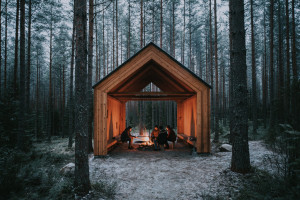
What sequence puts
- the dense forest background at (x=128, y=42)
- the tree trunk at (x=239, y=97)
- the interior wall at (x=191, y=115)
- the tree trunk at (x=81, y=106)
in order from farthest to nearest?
1. the interior wall at (x=191, y=115)
2. the dense forest background at (x=128, y=42)
3. the tree trunk at (x=239, y=97)
4. the tree trunk at (x=81, y=106)

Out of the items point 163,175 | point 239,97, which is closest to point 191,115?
point 239,97

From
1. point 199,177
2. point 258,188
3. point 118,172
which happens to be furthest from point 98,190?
point 258,188

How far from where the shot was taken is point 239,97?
15.5 ft

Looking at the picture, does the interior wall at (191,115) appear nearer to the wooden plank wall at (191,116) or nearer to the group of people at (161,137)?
the wooden plank wall at (191,116)

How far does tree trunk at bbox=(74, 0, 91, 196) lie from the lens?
3.40 metres

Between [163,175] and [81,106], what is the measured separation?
10.5 ft

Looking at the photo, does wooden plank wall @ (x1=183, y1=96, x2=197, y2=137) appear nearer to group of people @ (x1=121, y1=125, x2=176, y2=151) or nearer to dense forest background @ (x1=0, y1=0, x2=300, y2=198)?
group of people @ (x1=121, y1=125, x2=176, y2=151)

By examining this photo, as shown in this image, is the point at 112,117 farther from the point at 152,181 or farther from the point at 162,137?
the point at 152,181

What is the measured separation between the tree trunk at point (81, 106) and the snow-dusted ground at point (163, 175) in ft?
3.06

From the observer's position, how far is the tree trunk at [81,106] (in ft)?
11.2

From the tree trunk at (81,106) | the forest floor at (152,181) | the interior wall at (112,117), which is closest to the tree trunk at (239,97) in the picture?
the forest floor at (152,181)

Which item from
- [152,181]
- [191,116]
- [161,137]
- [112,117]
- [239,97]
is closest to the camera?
[152,181]

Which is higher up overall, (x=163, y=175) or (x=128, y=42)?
(x=128, y=42)

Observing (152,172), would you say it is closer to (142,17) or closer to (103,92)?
(103,92)
